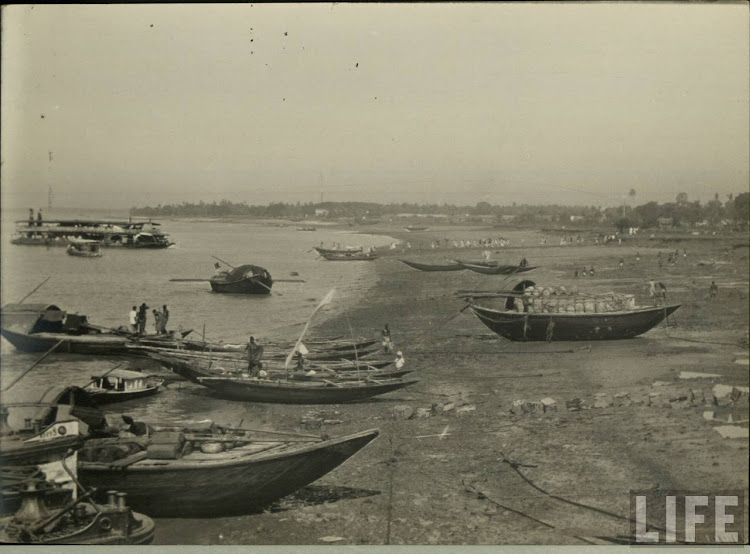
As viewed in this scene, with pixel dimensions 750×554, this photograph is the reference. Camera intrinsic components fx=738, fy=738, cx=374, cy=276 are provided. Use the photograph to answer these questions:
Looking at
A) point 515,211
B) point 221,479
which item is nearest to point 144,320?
point 221,479

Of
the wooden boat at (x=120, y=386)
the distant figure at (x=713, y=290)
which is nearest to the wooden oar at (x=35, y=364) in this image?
the wooden boat at (x=120, y=386)

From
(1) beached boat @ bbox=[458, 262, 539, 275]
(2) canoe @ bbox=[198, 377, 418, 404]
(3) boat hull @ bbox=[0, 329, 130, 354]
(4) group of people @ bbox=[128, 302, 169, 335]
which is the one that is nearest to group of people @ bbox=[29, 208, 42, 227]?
(3) boat hull @ bbox=[0, 329, 130, 354]

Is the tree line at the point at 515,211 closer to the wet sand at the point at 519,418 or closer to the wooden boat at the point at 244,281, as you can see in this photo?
the wet sand at the point at 519,418

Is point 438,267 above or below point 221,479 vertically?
above

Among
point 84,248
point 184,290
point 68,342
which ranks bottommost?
point 68,342

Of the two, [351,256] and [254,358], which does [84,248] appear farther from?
[351,256]

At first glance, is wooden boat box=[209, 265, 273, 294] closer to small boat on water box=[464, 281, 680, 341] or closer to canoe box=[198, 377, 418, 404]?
canoe box=[198, 377, 418, 404]

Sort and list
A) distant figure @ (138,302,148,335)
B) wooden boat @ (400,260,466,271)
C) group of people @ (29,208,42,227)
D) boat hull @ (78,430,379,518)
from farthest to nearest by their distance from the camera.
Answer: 1. wooden boat @ (400,260,466,271)
2. distant figure @ (138,302,148,335)
3. group of people @ (29,208,42,227)
4. boat hull @ (78,430,379,518)
